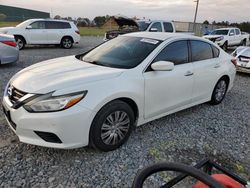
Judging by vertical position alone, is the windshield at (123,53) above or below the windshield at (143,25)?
below

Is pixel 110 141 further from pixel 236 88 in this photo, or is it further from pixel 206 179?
pixel 236 88

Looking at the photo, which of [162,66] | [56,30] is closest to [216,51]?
[162,66]

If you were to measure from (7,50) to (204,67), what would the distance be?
5.99 metres

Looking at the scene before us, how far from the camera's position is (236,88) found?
6.86 m

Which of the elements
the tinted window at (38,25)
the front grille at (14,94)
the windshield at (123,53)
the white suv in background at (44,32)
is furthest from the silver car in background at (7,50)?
the tinted window at (38,25)

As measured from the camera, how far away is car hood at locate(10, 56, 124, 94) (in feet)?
9.23

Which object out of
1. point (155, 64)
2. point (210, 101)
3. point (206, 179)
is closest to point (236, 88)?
point (210, 101)

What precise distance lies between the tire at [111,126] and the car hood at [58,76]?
1.34 feet

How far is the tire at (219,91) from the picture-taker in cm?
497

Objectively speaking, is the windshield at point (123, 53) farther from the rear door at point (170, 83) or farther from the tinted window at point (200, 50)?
the tinted window at point (200, 50)

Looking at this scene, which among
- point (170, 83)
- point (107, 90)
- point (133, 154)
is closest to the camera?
point (107, 90)

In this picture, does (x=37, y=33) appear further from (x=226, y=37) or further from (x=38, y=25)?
(x=226, y=37)

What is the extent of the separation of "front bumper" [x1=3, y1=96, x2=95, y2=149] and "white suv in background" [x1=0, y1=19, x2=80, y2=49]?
1032 cm

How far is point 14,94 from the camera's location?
2.97 m
